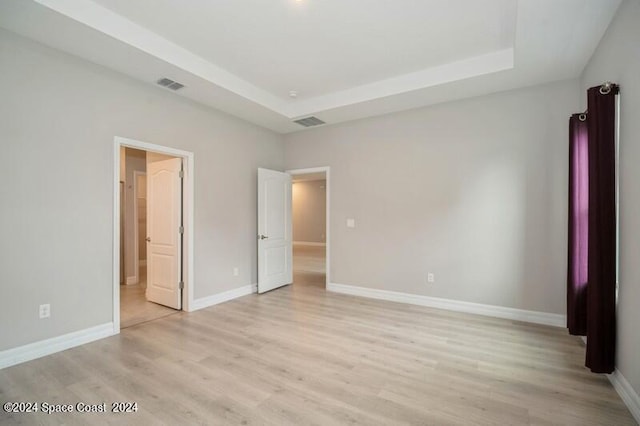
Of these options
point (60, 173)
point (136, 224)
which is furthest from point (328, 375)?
point (136, 224)

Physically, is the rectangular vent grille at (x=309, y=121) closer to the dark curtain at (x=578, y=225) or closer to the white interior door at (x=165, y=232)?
the white interior door at (x=165, y=232)

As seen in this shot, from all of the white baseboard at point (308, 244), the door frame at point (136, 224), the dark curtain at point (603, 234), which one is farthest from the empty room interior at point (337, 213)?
the white baseboard at point (308, 244)

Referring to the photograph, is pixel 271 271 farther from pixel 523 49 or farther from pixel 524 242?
pixel 523 49

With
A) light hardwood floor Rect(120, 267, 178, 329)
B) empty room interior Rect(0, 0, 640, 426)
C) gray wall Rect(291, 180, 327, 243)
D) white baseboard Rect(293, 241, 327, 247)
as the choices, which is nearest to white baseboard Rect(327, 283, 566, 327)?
empty room interior Rect(0, 0, 640, 426)

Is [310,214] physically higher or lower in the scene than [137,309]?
higher

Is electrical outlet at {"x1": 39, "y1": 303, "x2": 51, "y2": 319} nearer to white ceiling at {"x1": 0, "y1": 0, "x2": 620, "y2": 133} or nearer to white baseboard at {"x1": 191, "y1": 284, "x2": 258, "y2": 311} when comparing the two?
white baseboard at {"x1": 191, "y1": 284, "x2": 258, "y2": 311}

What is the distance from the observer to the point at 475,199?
4.16 metres

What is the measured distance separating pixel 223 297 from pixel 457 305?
3502 millimetres

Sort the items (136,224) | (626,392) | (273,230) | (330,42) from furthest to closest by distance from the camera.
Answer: (136,224)
(273,230)
(330,42)
(626,392)

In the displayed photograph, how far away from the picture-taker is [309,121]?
17.0 ft

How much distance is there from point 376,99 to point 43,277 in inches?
171

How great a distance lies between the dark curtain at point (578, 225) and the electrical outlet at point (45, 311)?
5.28 m

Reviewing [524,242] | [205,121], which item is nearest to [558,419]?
[524,242]

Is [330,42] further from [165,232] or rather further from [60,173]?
[165,232]
